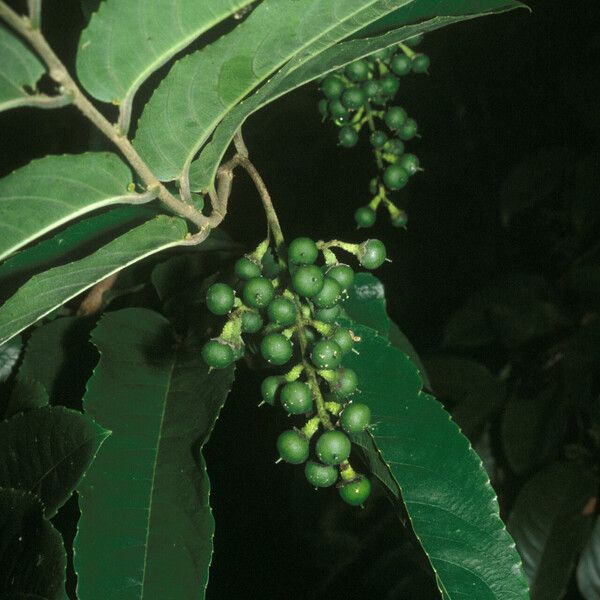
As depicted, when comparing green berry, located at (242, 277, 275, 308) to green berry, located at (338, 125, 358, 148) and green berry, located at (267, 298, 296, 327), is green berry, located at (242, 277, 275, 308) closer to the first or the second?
green berry, located at (267, 298, 296, 327)

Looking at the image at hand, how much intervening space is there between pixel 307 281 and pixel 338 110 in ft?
2.82

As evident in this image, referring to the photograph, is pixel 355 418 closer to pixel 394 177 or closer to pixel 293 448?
pixel 293 448

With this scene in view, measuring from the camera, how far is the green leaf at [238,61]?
92 centimetres

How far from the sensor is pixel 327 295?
1223 millimetres

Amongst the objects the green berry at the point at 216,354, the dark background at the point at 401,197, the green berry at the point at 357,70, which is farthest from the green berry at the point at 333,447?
the green berry at the point at 357,70

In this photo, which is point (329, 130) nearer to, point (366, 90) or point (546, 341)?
point (366, 90)

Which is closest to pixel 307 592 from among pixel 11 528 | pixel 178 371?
pixel 178 371

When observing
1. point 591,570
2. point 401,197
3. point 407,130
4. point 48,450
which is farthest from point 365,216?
point 591,570

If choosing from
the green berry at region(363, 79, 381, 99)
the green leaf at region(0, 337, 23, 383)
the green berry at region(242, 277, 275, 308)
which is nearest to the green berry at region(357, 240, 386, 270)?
the green berry at region(242, 277, 275, 308)

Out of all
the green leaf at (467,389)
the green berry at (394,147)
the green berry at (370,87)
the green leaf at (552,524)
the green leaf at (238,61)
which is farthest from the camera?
the green leaf at (467,389)

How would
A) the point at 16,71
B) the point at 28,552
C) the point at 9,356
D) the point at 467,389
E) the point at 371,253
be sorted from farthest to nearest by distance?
the point at 467,389 < the point at 9,356 < the point at 371,253 < the point at 28,552 < the point at 16,71

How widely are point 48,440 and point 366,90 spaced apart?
1247 mm

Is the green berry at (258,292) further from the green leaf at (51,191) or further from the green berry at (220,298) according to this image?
the green leaf at (51,191)

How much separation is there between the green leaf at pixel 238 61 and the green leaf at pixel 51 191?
3.4 inches
